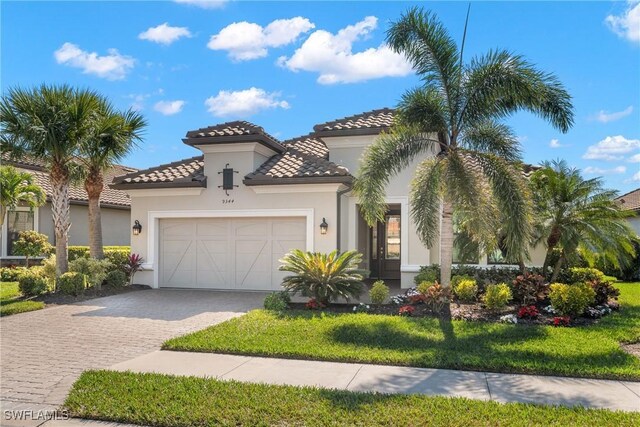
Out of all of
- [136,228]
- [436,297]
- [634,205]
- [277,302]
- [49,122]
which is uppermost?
[49,122]

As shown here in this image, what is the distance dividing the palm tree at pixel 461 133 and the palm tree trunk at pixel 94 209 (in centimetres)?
955

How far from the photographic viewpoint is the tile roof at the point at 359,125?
15.1 metres

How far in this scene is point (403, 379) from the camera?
614 cm

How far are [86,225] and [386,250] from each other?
46.6 ft

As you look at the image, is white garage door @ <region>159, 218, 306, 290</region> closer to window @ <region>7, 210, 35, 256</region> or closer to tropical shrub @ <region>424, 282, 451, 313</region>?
tropical shrub @ <region>424, 282, 451, 313</region>

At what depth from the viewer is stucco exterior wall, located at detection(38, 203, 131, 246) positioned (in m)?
20.7

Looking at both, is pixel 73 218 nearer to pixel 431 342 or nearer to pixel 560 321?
pixel 431 342

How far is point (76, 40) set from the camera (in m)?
12.3

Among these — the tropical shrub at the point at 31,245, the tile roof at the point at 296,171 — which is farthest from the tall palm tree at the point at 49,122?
the tropical shrub at the point at 31,245

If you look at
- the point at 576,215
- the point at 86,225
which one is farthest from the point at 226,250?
the point at 86,225

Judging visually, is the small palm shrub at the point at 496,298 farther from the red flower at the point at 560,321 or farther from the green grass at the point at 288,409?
the green grass at the point at 288,409

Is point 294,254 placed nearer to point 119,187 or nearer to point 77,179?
point 119,187

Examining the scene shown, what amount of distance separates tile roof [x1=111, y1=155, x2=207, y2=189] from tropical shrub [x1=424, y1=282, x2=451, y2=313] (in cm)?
806

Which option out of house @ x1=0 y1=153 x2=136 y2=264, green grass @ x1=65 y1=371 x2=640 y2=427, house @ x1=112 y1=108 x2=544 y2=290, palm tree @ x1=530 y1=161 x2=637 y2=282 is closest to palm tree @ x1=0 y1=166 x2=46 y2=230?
house @ x1=0 y1=153 x2=136 y2=264
